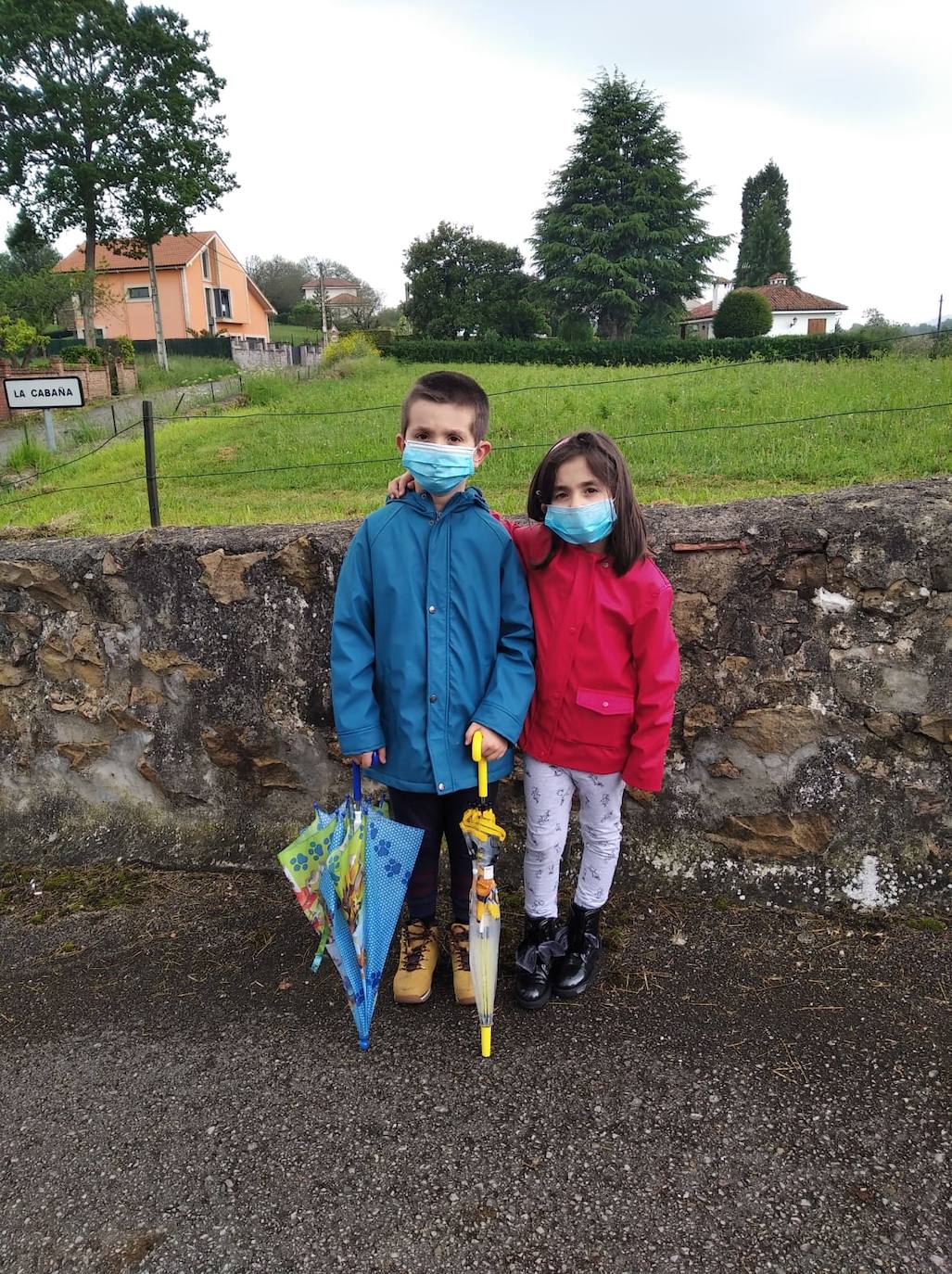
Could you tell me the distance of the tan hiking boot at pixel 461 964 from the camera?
2.55 m

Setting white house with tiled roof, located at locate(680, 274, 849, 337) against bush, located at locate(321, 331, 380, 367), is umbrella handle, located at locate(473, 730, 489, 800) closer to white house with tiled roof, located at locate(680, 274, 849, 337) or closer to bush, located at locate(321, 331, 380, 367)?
bush, located at locate(321, 331, 380, 367)

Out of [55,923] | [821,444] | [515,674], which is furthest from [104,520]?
[821,444]

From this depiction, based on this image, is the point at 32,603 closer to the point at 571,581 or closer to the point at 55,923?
the point at 55,923

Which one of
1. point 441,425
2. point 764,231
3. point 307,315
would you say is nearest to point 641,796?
point 441,425

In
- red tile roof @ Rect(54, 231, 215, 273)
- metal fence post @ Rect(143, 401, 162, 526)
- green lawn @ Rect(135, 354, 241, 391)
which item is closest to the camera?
metal fence post @ Rect(143, 401, 162, 526)

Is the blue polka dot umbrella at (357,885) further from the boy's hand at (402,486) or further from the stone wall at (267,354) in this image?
the stone wall at (267,354)

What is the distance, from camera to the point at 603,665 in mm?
2439

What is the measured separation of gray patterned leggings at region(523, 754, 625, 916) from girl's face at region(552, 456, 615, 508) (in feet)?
2.55

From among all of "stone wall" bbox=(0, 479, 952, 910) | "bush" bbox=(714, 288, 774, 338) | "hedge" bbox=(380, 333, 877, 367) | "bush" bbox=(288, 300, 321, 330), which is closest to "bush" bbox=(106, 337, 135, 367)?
"hedge" bbox=(380, 333, 877, 367)

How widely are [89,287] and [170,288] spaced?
37.9 ft

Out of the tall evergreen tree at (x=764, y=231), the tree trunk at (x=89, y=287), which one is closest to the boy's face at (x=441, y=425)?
the tree trunk at (x=89, y=287)

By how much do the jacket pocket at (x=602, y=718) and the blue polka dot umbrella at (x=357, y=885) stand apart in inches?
21.3

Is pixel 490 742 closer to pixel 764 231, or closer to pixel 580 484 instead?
pixel 580 484

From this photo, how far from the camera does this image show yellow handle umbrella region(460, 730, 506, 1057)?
2.37 m
